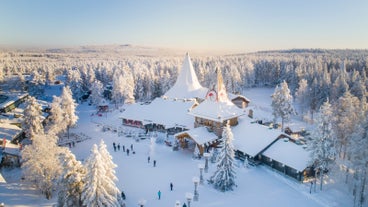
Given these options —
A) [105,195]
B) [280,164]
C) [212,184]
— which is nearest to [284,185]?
[280,164]

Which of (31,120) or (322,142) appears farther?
(31,120)

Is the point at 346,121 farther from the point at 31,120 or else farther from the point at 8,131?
the point at 8,131

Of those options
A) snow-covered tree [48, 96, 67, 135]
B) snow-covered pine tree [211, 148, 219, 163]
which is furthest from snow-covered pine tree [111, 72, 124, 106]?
snow-covered pine tree [211, 148, 219, 163]

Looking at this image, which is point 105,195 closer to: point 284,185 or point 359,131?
point 284,185

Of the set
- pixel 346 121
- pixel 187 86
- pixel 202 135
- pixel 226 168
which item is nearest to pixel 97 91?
pixel 187 86

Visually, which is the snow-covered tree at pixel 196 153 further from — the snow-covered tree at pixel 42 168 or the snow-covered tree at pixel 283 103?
the snow-covered tree at pixel 283 103
